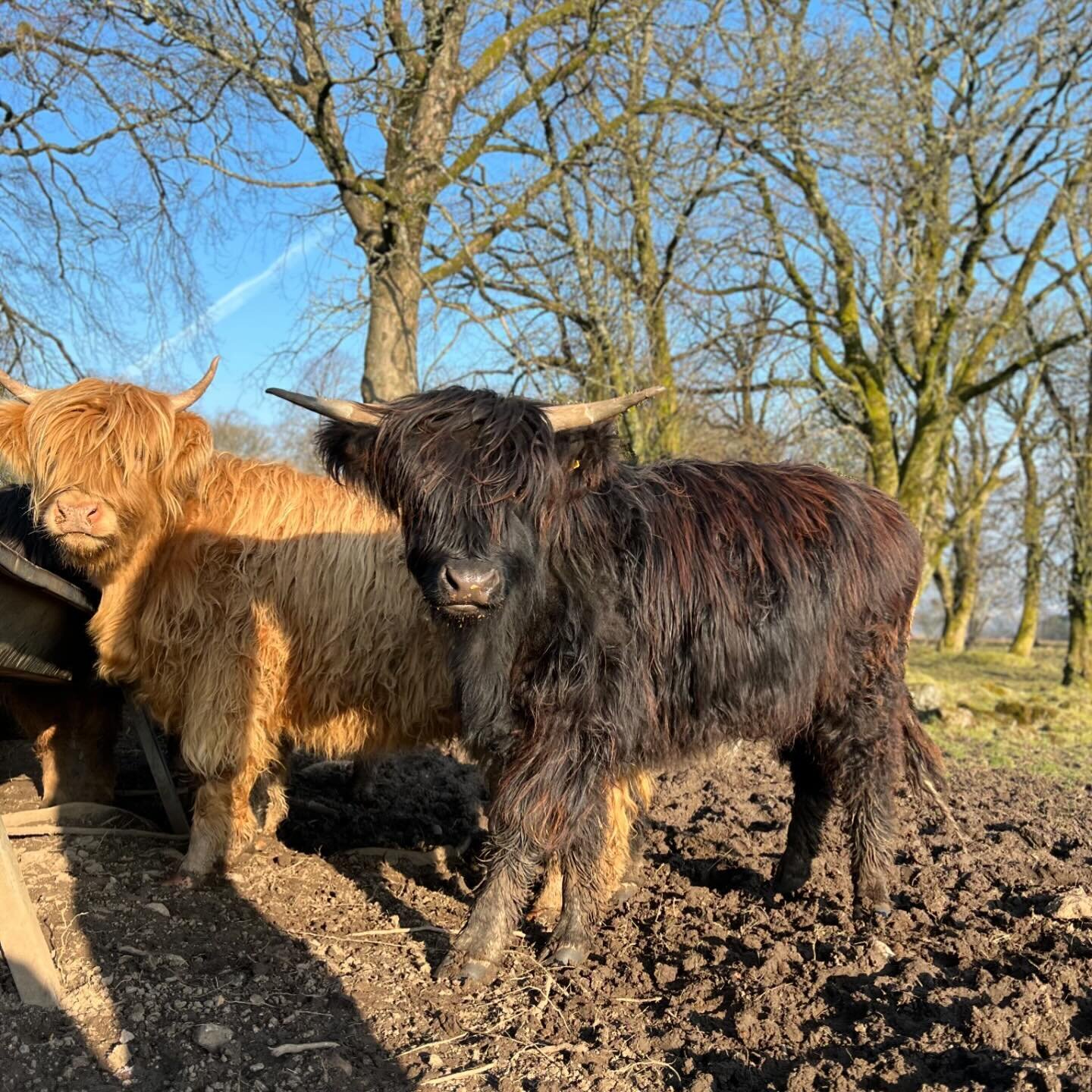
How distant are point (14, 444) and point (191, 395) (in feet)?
2.36

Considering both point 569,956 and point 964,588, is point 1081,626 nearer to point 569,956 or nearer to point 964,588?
point 964,588

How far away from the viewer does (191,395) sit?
13.4 feet

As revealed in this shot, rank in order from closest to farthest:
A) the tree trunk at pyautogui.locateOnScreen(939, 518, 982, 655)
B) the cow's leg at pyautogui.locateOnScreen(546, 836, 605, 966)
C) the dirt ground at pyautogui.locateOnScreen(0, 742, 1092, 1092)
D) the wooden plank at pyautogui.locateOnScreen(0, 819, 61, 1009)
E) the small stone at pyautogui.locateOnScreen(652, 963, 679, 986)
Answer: the dirt ground at pyautogui.locateOnScreen(0, 742, 1092, 1092), the wooden plank at pyautogui.locateOnScreen(0, 819, 61, 1009), the small stone at pyautogui.locateOnScreen(652, 963, 679, 986), the cow's leg at pyautogui.locateOnScreen(546, 836, 605, 966), the tree trunk at pyautogui.locateOnScreen(939, 518, 982, 655)

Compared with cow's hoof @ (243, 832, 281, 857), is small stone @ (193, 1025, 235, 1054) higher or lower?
lower

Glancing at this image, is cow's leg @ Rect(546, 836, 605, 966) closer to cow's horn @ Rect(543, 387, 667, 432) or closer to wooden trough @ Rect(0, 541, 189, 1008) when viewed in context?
cow's horn @ Rect(543, 387, 667, 432)

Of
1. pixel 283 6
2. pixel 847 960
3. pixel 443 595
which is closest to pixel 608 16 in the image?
pixel 283 6

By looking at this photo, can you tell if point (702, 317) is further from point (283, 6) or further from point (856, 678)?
point (856, 678)

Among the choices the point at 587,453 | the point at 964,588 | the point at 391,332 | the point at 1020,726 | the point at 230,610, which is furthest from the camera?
the point at 964,588

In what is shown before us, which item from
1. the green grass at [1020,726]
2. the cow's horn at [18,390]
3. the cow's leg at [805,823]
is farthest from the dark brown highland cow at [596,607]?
the green grass at [1020,726]

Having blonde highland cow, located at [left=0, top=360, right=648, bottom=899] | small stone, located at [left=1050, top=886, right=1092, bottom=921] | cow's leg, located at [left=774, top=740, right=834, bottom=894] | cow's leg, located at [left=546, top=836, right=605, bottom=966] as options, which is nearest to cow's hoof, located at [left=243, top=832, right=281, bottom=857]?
blonde highland cow, located at [left=0, top=360, right=648, bottom=899]

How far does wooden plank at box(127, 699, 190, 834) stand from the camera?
14.2ft

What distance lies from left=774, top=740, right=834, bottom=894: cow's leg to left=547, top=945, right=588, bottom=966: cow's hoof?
1.07 metres

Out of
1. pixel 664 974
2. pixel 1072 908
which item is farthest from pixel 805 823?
pixel 664 974

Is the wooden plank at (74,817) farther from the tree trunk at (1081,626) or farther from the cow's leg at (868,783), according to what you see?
the tree trunk at (1081,626)
